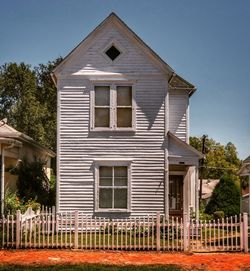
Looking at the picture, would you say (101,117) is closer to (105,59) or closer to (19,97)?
(105,59)

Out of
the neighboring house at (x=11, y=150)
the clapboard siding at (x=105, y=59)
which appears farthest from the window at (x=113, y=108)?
the neighboring house at (x=11, y=150)

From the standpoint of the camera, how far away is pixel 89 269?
456 inches

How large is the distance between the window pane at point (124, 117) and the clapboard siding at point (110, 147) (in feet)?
1.09

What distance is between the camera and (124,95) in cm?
1872

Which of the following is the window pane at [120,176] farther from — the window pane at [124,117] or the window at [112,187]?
the window pane at [124,117]

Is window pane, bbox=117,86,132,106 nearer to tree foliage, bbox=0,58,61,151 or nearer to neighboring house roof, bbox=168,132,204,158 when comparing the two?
neighboring house roof, bbox=168,132,204,158

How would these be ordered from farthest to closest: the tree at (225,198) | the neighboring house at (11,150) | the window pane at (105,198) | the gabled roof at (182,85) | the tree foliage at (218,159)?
the tree foliage at (218,159) < the tree at (225,198) < the gabled roof at (182,85) < the neighboring house at (11,150) < the window pane at (105,198)

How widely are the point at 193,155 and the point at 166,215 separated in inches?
105

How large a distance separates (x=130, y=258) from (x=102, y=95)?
24.7ft

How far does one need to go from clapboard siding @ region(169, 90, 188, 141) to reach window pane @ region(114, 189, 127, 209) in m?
4.90

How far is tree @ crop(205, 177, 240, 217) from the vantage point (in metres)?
34.0

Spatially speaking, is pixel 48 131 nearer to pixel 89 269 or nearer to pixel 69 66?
pixel 69 66

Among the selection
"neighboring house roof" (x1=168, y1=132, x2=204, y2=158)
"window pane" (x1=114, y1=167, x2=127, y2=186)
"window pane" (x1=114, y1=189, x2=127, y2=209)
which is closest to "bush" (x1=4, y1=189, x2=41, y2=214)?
"window pane" (x1=114, y1=189, x2=127, y2=209)

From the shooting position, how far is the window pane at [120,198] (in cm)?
1839
